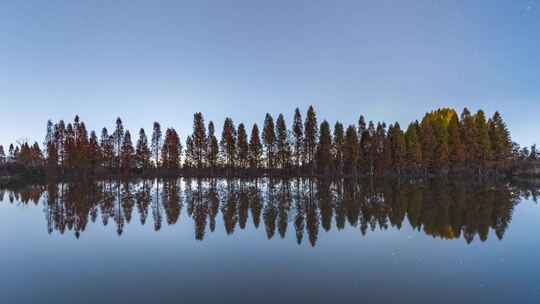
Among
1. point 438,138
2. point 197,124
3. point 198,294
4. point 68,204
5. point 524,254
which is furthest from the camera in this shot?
point 197,124

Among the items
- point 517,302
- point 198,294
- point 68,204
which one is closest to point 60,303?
point 198,294

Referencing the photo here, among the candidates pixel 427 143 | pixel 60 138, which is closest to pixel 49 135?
pixel 60 138

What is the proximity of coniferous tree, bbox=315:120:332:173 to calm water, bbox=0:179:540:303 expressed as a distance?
146ft

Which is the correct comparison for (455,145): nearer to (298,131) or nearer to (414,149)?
(414,149)

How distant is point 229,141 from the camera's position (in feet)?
220

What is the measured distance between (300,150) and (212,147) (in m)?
22.3

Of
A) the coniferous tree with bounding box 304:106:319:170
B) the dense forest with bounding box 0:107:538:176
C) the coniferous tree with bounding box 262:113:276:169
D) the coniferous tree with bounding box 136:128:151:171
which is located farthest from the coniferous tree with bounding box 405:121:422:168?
the coniferous tree with bounding box 136:128:151:171

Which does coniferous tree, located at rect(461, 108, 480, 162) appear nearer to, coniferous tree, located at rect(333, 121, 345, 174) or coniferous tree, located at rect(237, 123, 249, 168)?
coniferous tree, located at rect(333, 121, 345, 174)

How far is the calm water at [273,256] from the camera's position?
7.48 meters

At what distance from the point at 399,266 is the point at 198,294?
6426 millimetres

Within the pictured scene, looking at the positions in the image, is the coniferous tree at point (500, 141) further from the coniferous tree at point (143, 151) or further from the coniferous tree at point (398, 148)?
the coniferous tree at point (143, 151)

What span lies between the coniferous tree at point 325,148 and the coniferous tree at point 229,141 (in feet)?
65.3

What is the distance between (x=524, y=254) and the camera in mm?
10500

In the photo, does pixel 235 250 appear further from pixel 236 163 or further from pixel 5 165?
pixel 5 165
